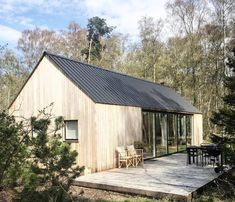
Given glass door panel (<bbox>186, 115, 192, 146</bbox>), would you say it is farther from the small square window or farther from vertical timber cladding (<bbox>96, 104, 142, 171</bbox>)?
the small square window

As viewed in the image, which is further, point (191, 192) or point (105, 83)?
point (105, 83)

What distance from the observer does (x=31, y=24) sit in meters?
28.8

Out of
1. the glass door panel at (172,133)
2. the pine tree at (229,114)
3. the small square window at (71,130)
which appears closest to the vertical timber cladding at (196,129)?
the glass door panel at (172,133)

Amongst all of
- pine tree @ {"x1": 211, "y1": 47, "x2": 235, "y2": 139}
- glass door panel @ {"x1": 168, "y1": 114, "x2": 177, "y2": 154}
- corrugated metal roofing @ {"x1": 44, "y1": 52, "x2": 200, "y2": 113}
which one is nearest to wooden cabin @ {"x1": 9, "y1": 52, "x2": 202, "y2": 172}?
corrugated metal roofing @ {"x1": 44, "y1": 52, "x2": 200, "y2": 113}

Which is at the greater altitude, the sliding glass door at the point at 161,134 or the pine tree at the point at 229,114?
the pine tree at the point at 229,114

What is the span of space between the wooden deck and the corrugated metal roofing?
2.83 meters

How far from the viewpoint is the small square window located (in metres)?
11.9

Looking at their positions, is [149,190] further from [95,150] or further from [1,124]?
[1,124]

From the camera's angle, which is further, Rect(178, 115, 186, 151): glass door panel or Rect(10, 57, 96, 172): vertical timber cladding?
Rect(178, 115, 186, 151): glass door panel

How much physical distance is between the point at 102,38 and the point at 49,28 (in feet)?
21.6

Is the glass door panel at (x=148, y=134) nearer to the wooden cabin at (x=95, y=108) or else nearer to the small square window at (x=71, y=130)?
the wooden cabin at (x=95, y=108)

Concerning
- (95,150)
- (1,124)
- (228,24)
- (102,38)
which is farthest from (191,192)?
(102,38)

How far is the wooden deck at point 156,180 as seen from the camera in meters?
7.95

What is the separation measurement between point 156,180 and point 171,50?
22419 millimetres
